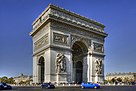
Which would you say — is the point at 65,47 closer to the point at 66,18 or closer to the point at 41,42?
the point at 41,42

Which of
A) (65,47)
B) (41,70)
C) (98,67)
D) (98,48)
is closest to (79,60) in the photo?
(98,67)

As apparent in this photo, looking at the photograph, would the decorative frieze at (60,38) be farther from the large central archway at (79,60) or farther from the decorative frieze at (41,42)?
the large central archway at (79,60)

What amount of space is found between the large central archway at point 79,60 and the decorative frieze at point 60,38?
19.2 feet

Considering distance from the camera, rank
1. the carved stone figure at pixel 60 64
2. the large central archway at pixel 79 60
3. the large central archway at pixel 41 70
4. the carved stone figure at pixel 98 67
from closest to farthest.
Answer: the carved stone figure at pixel 60 64
the large central archway at pixel 41 70
the carved stone figure at pixel 98 67
the large central archway at pixel 79 60

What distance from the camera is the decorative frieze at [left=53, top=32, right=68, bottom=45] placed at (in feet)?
119

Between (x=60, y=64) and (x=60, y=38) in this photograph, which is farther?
(x=60, y=38)

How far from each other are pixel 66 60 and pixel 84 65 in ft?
22.8

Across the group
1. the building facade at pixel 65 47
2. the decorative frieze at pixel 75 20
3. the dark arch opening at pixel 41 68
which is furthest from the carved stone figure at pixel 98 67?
the dark arch opening at pixel 41 68

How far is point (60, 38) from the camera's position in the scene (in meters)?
37.3

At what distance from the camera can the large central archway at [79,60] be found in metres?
43.6

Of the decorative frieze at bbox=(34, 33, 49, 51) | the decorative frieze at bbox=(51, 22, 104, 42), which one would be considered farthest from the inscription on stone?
the decorative frieze at bbox=(34, 33, 49, 51)

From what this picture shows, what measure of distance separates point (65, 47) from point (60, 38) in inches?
81.9

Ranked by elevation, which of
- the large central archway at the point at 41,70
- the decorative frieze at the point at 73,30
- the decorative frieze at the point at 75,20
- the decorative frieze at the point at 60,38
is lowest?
the large central archway at the point at 41,70

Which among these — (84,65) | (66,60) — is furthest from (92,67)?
(66,60)
